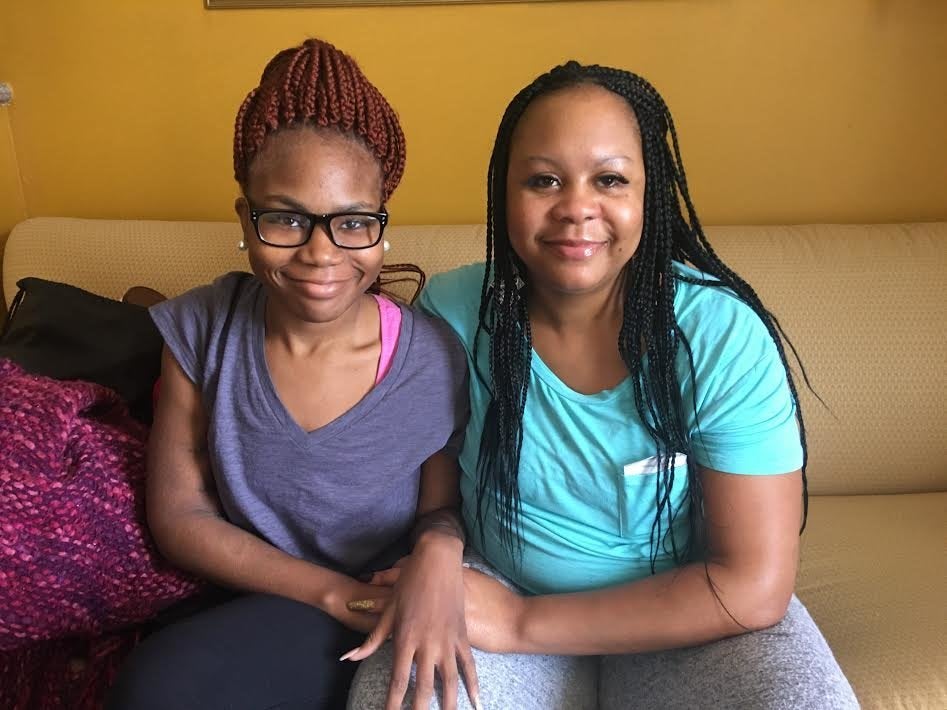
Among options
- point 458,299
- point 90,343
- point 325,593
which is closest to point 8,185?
point 90,343

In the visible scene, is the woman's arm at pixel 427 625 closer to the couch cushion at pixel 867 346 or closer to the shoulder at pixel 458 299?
the shoulder at pixel 458 299

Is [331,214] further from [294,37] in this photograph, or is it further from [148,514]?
[294,37]

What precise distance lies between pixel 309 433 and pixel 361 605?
236 mm

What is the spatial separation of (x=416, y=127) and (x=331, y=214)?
2.66 ft

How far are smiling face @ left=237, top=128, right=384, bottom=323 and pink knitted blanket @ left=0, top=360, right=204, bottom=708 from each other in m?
0.36

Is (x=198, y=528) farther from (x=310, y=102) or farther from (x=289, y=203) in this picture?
(x=310, y=102)

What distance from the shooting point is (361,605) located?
3.42 feet

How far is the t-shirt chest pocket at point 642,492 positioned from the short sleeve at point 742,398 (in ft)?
0.23

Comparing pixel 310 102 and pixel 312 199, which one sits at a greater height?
pixel 310 102

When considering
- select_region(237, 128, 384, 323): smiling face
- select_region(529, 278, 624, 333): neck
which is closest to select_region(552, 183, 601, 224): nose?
select_region(529, 278, 624, 333): neck

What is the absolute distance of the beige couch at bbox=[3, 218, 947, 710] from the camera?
1470mm

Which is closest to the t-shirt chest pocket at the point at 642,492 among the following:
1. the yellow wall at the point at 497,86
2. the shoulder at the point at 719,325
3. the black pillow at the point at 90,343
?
the shoulder at the point at 719,325

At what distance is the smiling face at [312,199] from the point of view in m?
0.98

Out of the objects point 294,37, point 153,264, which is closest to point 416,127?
point 294,37
